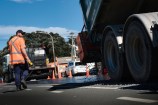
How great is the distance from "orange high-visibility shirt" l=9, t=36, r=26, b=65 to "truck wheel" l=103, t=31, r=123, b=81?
2217mm

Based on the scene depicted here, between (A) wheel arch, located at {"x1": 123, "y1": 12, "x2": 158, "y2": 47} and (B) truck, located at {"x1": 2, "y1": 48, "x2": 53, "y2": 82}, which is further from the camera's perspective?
(B) truck, located at {"x1": 2, "y1": 48, "x2": 53, "y2": 82}

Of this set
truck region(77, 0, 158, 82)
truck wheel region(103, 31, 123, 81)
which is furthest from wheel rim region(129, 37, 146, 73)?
truck wheel region(103, 31, 123, 81)

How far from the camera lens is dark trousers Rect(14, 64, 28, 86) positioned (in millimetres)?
11125

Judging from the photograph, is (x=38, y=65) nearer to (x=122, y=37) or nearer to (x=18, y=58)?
(x=18, y=58)

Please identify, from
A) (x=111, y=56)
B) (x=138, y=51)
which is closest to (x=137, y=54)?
(x=138, y=51)

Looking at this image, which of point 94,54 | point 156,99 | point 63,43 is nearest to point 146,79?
point 156,99

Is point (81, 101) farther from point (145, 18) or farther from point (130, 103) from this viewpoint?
point (145, 18)

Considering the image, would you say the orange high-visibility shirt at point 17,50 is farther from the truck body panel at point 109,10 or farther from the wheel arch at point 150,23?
the wheel arch at point 150,23

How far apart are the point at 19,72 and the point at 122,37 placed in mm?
3280

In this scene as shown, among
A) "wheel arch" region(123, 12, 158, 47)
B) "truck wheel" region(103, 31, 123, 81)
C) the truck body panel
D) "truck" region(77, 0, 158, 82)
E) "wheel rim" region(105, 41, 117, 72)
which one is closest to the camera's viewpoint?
"wheel arch" region(123, 12, 158, 47)

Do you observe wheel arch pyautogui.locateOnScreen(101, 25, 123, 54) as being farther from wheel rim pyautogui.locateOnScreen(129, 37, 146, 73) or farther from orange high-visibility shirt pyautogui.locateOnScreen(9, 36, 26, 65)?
orange high-visibility shirt pyautogui.locateOnScreen(9, 36, 26, 65)

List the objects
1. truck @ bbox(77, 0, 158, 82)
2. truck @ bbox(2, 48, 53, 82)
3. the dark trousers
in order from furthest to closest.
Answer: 1. truck @ bbox(2, 48, 53, 82)
2. the dark trousers
3. truck @ bbox(77, 0, 158, 82)

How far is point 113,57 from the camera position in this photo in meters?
10.2

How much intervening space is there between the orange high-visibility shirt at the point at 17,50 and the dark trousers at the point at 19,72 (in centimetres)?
13
